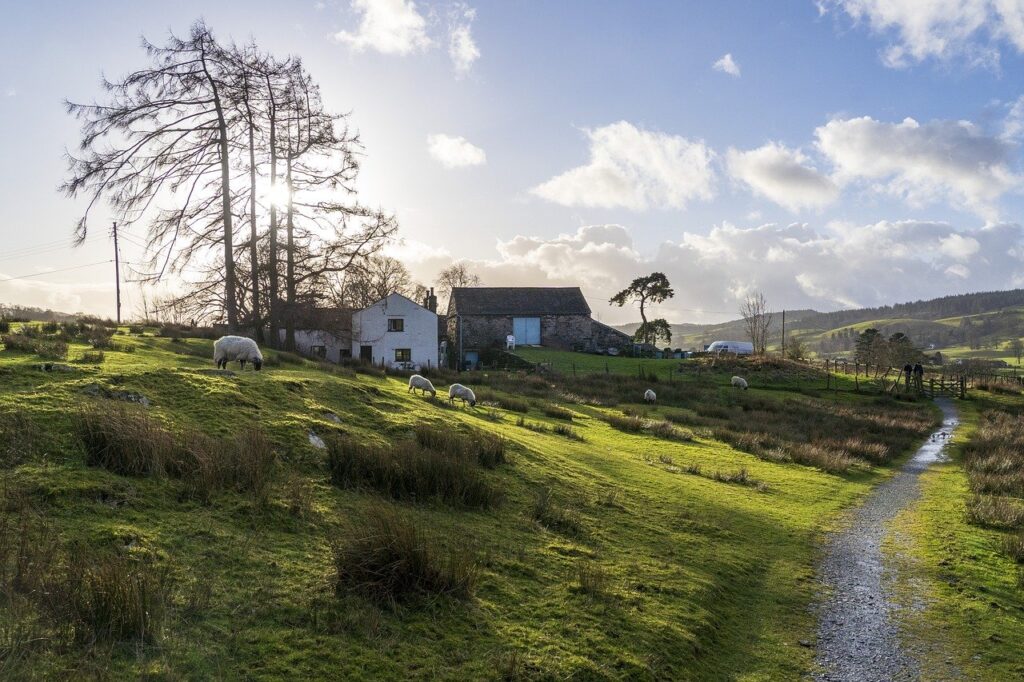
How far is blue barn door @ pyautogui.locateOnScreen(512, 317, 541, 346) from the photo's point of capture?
65562mm

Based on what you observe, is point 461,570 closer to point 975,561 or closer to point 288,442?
point 288,442

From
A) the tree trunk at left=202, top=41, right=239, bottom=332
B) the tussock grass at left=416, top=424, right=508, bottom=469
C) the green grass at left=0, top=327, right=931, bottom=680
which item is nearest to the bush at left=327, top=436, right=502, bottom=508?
the green grass at left=0, top=327, right=931, bottom=680

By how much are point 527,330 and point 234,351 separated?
5160 centimetres

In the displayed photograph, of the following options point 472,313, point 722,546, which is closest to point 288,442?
point 722,546

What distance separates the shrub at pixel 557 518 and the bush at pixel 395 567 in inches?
105

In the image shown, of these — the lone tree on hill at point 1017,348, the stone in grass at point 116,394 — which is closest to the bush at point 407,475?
the stone in grass at point 116,394

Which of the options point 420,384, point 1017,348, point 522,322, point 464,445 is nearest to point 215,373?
point 464,445

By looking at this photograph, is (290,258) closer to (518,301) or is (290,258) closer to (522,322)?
(522,322)

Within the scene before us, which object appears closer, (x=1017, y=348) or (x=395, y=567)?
(x=395, y=567)

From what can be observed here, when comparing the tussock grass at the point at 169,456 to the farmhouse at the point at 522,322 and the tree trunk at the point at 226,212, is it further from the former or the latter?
the farmhouse at the point at 522,322

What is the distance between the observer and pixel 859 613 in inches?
276

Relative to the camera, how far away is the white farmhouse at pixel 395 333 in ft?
163

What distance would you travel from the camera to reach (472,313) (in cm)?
6488

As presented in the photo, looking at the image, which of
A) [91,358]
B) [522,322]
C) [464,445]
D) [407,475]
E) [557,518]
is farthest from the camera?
[522,322]
